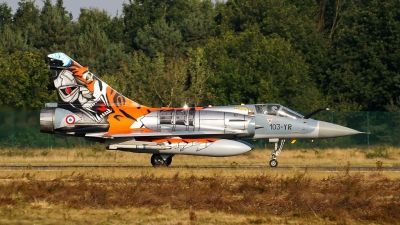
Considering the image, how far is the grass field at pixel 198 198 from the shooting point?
53.1 ft

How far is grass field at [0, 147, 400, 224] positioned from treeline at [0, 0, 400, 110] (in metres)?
24.2

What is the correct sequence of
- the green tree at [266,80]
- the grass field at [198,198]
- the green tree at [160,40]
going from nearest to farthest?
1. the grass field at [198,198]
2. the green tree at [266,80]
3. the green tree at [160,40]

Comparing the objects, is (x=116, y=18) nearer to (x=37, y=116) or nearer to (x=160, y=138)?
(x=37, y=116)

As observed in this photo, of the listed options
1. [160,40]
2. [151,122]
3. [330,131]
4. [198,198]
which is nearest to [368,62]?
[160,40]

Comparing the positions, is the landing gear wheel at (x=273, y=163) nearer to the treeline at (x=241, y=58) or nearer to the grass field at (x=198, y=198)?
the grass field at (x=198, y=198)

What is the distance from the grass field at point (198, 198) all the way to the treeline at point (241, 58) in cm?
2422

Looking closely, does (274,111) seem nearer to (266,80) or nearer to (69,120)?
(69,120)

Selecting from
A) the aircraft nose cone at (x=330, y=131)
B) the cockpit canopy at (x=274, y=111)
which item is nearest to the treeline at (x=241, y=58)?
the cockpit canopy at (x=274, y=111)

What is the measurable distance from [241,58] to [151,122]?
2872 centimetres

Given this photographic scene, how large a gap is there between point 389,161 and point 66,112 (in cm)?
1371

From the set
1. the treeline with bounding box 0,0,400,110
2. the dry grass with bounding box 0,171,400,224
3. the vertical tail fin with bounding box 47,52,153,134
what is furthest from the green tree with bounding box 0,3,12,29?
the dry grass with bounding box 0,171,400,224

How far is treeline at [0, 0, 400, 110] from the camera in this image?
1929 inches

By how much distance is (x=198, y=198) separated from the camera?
711 inches

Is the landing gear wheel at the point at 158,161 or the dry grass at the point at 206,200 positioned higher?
the landing gear wheel at the point at 158,161
